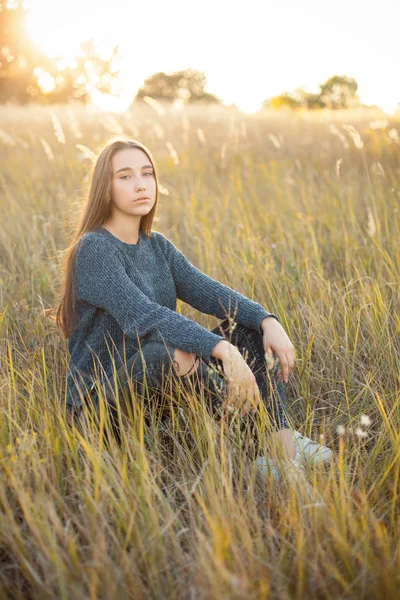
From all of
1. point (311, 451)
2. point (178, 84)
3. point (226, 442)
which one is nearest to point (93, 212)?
point (226, 442)

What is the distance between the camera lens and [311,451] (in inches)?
72.5

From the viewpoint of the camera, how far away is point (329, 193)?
4223 millimetres

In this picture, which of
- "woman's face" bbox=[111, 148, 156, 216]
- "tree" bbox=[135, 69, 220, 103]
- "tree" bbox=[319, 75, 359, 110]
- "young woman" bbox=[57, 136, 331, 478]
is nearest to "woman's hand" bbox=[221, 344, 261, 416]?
"young woman" bbox=[57, 136, 331, 478]

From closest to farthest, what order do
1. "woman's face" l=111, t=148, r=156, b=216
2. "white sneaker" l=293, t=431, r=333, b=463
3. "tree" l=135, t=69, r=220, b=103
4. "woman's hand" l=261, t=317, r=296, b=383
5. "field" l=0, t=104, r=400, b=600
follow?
"field" l=0, t=104, r=400, b=600
"white sneaker" l=293, t=431, r=333, b=463
"woman's hand" l=261, t=317, r=296, b=383
"woman's face" l=111, t=148, r=156, b=216
"tree" l=135, t=69, r=220, b=103

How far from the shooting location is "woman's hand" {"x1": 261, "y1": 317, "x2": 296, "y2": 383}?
208 cm

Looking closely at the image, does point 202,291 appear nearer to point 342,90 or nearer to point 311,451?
point 311,451

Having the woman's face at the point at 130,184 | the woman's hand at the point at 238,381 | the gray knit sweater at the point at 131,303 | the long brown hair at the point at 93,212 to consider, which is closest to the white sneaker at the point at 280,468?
the woman's hand at the point at 238,381

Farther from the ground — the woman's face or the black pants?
the woman's face

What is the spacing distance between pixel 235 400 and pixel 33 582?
2.60 ft

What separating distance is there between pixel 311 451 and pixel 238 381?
359 millimetres

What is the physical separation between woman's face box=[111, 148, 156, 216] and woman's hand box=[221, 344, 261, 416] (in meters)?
0.75

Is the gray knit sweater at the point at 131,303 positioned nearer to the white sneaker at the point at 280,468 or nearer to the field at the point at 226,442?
the field at the point at 226,442

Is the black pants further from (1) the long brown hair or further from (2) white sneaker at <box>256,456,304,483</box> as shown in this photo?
(1) the long brown hair

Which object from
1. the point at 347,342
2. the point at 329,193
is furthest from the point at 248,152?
the point at 347,342
